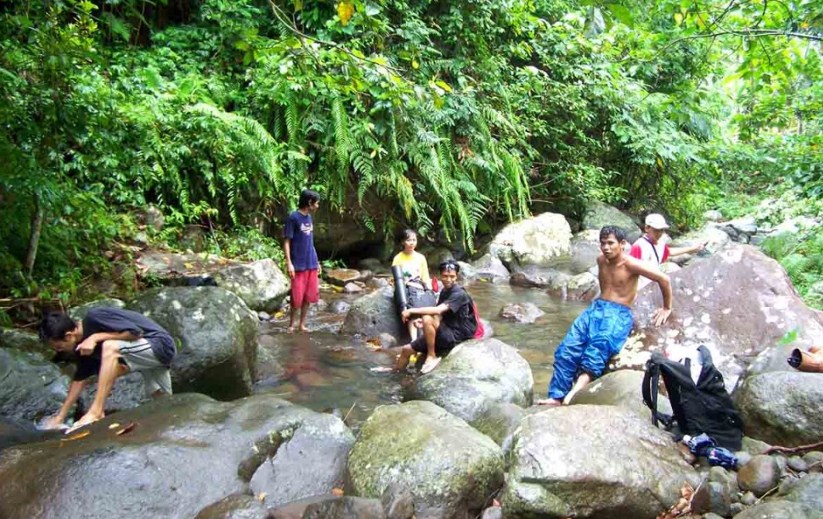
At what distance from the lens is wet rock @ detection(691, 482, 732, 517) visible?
3.05m

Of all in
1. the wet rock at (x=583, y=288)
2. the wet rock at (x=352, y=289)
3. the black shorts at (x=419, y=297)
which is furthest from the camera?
the wet rock at (x=583, y=288)

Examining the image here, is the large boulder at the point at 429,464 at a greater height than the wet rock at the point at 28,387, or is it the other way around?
the wet rock at the point at 28,387

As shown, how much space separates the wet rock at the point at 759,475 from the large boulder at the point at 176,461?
2.19 metres

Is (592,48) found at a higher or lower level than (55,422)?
higher

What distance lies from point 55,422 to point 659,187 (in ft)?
49.6

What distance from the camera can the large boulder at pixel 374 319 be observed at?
703cm

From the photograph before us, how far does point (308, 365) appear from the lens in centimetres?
604

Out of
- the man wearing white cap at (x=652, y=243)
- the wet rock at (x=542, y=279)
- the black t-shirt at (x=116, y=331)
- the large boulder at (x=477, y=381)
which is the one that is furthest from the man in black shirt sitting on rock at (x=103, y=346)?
the wet rock at (x=542, y=279)

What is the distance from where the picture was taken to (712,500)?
3.05 meters

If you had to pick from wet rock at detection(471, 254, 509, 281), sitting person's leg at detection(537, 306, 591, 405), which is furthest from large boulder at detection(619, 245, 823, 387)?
wet rock at detection(471, 254, 509, 281)

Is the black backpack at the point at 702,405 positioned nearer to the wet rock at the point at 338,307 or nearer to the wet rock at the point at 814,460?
the wet rock at the point at 814,460

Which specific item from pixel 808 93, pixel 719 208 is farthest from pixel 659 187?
pixel 808 93

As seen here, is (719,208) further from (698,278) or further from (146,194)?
(146,194)

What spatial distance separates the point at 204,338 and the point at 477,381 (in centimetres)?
221
